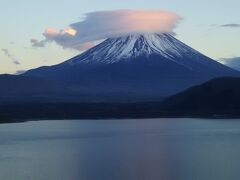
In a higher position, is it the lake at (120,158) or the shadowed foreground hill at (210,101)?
the shadowed foreground hill at (210,101)

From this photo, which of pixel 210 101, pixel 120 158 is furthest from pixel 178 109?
pixel 120 158

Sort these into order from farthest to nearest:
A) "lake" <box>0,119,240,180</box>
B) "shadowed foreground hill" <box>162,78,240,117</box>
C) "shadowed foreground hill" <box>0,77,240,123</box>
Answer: "shadowed foreground hill" <box>162,78,240,117</box> < "shadowed foreground hill" <box>0,77,240,123</box> < "lake" <box>0,119,240,180</box>

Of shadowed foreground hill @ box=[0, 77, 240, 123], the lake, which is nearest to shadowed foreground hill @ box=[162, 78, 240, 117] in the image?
shadowed foreground hill @ box=[0, 77, 240, 123]

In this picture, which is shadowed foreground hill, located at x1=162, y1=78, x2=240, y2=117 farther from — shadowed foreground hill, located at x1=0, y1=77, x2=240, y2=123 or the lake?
the lake

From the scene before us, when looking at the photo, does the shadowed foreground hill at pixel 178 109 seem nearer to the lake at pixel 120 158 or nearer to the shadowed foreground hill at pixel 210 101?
the shadowed foreground hill at pixel 210 101

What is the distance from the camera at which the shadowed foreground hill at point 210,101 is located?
9869 centimetres

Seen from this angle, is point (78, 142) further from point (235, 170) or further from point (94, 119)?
point (94, 119)

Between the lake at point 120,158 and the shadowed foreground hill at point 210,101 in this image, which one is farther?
the shadowed foreground hill at point 210,101

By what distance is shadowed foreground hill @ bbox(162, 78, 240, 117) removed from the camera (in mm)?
98688

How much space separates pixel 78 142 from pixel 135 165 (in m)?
17.6

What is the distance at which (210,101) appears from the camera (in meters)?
103

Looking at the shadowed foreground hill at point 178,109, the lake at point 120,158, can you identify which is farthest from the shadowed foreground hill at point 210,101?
the lake at point 120,158

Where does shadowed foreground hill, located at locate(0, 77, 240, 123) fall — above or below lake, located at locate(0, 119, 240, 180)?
above

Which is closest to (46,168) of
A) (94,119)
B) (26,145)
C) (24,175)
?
(24,175)
